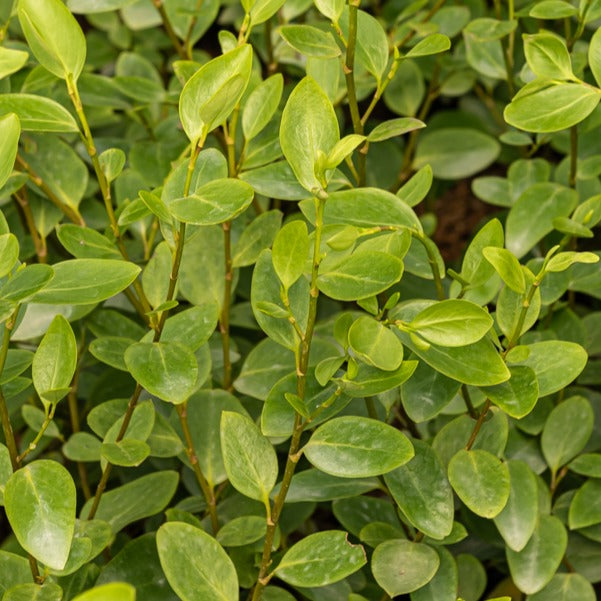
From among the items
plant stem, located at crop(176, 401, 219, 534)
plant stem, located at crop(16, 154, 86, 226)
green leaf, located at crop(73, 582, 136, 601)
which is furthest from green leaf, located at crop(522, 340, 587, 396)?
plant stem, located at crop(16, 154, 86, 226)

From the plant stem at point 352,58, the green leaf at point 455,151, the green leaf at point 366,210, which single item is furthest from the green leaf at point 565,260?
the green leaf at point 455,151

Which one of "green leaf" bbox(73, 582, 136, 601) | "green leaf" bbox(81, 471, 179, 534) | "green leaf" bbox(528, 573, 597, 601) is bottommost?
"green leaf" bbox(528, 573, 597, 601)

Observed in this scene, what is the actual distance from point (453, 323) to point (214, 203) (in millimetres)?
210

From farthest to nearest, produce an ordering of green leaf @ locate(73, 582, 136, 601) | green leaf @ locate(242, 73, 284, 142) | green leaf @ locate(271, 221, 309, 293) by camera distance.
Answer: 1. green leaf @ locate(242, 73, 284, 142)
2. green leaf @ locate(271, 221, 309, 293)
3. green leaf @ locate(73, 582, 136, 601)

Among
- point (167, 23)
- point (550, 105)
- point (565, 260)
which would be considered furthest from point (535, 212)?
point (167, 23)

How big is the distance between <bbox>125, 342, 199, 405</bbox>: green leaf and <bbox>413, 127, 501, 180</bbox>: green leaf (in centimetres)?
63

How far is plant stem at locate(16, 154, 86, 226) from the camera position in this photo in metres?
1.03

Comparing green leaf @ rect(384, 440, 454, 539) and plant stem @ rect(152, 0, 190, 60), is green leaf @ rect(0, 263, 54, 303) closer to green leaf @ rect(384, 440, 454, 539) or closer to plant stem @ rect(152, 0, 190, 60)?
green leaf @ rect(384, 440, 454, 539)

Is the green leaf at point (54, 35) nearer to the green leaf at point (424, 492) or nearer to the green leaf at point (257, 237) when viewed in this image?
the green leaf at point (257, 237)

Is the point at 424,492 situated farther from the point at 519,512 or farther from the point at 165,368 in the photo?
the point at 165,368

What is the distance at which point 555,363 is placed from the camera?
2.72 ft

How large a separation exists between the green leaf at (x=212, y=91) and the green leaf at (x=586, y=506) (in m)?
0.54

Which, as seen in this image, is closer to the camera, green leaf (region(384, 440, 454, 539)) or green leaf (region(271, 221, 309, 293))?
green leaf (region(271, 221, 309, 293))

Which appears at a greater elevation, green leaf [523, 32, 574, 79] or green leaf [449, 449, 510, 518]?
green leaf [523, 32, 574, 79]
